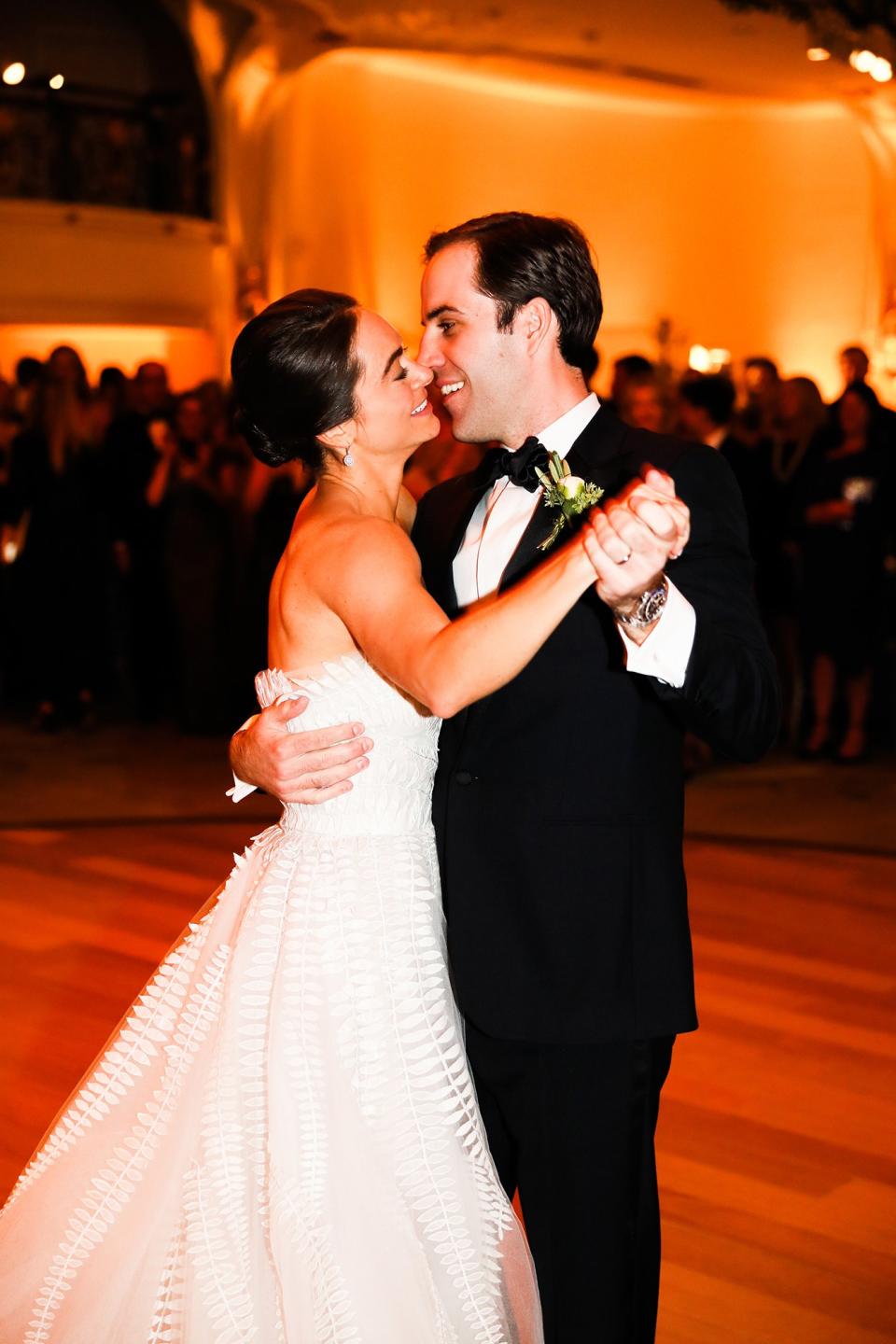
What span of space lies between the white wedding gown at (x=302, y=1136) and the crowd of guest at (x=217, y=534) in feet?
13.0

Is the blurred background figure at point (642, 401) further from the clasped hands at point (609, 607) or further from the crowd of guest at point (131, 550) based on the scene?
the clasped hands at point (609, 607)

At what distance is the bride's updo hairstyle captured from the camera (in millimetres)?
2088

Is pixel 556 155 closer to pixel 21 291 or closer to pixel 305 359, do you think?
pixel 21 291

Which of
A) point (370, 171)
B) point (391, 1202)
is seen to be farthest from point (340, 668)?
point (370, 171)

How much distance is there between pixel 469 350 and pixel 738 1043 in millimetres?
2244

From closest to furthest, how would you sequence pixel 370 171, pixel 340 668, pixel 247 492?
pixel 340 668
pixel 247 492
pixel 370 171

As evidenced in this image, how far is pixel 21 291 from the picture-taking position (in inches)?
428

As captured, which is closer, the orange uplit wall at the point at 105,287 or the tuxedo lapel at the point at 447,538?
the tuxedo lapel at the point at 447,538

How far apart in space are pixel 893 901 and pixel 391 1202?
3232 mm

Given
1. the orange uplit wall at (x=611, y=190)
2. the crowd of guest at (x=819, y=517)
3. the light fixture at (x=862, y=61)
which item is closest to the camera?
the crowd of guest at (x=819, y=517)

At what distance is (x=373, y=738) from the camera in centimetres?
217

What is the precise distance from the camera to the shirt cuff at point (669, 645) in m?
1.69

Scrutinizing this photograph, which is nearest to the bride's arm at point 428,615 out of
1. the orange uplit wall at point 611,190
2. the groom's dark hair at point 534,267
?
the groom's dark hair at point 534,267

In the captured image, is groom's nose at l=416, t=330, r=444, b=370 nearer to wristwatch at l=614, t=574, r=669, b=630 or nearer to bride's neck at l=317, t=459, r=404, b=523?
bride's neck at l=317, t=459, r=404, b=523
